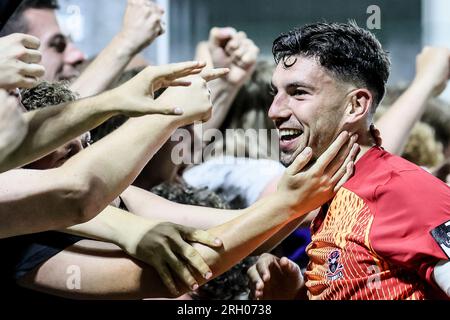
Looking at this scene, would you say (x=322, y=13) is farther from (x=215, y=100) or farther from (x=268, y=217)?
(x=268, y=217)

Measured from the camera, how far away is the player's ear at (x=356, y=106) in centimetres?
159

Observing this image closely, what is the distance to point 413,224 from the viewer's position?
137 centimetres

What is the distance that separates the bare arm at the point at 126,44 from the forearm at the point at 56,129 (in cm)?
92

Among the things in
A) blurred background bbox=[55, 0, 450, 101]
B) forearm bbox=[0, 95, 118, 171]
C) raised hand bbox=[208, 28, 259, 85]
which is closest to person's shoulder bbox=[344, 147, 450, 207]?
forearm bbox=[0, 95, 118, 171]

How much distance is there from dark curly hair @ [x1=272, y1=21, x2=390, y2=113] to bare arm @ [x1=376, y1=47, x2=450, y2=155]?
0.47m

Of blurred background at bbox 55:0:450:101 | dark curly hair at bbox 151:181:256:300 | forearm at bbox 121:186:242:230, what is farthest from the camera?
blurred background at bbox 55:0:450:101

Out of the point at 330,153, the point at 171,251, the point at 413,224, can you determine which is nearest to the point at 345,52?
the point at 330,153

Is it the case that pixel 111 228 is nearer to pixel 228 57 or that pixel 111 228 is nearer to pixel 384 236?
pixel 384 236

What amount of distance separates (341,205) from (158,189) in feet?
2.33

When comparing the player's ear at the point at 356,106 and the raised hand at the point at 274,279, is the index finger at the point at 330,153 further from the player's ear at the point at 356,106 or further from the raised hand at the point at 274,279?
the raised hand at the point at 274,279

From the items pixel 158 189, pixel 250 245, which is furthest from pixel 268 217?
pixel 158 189

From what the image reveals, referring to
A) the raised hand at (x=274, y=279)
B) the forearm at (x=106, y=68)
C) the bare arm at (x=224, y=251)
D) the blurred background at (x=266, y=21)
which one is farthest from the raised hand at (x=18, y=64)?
the blurred background at (x=266, y=21)

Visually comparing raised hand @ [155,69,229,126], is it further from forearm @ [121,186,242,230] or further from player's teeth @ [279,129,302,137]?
forearm @ [121,186,242,230]

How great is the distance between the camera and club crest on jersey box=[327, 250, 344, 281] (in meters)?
1.46
